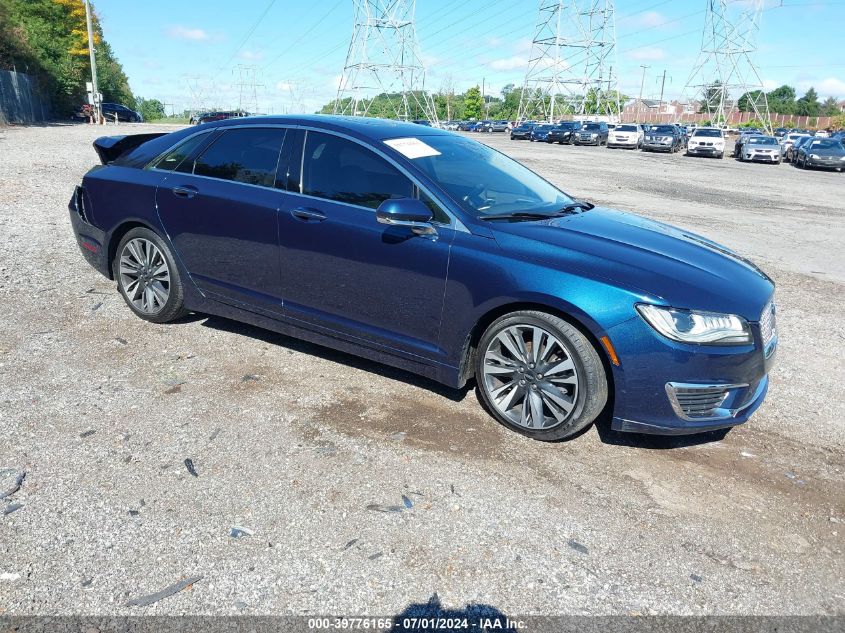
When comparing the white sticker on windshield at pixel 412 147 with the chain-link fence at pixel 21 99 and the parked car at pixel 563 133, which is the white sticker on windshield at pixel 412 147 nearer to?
the chain-link fence at pixel 21 99

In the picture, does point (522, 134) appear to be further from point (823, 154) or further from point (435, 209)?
point (435, 209)

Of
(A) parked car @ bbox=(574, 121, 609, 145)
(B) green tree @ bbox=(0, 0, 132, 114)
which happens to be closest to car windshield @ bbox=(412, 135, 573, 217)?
(A) parked car @ bbox=(574, 121, 609, 145)

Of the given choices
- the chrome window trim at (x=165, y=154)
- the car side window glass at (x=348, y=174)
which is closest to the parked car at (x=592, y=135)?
the chrome window trim at (x=165, y=154)

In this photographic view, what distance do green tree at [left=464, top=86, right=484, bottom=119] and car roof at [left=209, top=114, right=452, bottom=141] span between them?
5419 inches

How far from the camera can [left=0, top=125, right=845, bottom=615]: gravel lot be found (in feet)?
8.41

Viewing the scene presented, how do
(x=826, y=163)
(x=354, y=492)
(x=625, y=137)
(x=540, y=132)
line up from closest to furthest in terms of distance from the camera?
(x=354, y=492) < (x=826, y=163) < (x=625, y=137) < (x=540, y=132)

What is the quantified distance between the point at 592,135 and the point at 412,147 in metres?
44.9

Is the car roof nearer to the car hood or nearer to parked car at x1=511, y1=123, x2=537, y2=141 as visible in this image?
the car hood

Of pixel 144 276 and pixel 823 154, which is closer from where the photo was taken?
pixel 144 276

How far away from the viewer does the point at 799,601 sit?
2.56m

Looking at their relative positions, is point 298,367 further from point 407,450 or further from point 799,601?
point 799,601

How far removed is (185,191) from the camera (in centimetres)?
480

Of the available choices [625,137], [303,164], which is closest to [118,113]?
[625,137]

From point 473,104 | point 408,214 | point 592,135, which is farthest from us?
point 473,104
